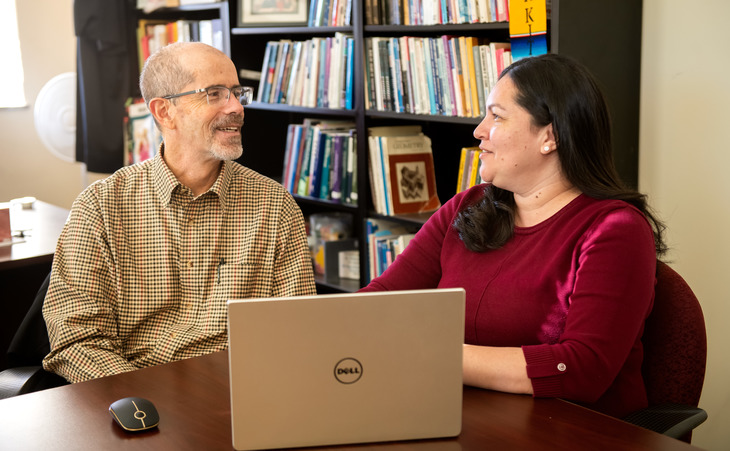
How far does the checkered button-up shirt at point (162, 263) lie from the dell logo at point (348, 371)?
826 mm

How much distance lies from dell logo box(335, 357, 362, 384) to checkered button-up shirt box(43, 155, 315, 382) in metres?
0.83

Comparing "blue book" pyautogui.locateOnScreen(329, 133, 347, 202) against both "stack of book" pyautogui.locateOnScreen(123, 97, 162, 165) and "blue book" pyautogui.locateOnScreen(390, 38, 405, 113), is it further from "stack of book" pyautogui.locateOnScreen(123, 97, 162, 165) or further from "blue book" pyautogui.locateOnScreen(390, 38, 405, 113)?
"stack of book" pyautogui.locateOnScreen(123, 97, 162, 165)

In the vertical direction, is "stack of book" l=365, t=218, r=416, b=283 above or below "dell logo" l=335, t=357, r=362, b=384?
below

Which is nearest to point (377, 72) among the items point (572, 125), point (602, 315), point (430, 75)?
point (430, 75)

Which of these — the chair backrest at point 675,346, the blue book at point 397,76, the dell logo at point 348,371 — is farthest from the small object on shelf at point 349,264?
the dell logo at point 348,371

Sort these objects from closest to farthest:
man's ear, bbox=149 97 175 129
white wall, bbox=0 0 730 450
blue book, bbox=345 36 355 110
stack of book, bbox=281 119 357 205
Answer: man's ear, bbox=149 97 175 129
white wall, bbox=0 0 730 450
blue book, bbox=345 36 355 110
stack of book, bbox=281 119 357 205

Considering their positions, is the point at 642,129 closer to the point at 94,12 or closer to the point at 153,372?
the point at 153,372

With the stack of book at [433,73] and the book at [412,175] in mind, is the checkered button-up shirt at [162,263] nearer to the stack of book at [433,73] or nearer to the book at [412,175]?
the stack of book at [433,73]

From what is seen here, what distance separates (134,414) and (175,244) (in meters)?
0.74

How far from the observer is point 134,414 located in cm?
122

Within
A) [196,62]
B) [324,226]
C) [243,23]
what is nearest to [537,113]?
[196,62]

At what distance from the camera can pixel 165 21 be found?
13.8ft

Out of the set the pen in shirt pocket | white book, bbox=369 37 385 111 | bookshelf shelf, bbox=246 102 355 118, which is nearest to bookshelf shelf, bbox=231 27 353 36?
white book, bbox=369 37 385 111

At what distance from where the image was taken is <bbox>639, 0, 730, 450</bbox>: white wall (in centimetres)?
222
